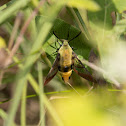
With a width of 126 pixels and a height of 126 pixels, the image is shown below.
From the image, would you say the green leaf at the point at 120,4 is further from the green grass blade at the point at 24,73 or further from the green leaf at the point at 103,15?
the green grass blade at the point at 24,73

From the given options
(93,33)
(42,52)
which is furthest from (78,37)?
(42,52)

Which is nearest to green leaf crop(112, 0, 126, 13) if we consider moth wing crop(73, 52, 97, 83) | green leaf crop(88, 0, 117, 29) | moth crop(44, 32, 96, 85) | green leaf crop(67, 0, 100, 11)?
green leaf crop(88, 0, 117, 29)

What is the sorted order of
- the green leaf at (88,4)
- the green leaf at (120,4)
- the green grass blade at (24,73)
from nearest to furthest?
the green leaf at (88,4) < the green grass blade at (24,73) < the green leaf at (120,4)

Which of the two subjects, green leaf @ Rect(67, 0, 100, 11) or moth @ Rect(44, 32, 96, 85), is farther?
moth @ Rect(44, 32, 96, 85)

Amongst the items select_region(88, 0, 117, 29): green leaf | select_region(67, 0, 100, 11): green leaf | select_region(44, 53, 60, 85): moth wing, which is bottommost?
select_region(44, 53, 60, 85): moth wing

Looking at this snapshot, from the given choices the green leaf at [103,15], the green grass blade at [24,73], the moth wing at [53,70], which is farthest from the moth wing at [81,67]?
the green grass blade at [24,73]

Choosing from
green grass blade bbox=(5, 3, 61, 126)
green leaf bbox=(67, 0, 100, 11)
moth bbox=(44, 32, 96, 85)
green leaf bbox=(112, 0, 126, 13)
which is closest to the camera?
green leaf bbox=(67, 0, 100, 11)

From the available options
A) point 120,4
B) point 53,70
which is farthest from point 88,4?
point 53,70

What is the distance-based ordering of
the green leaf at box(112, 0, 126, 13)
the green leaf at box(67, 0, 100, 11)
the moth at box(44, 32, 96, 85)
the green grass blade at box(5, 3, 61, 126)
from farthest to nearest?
the moth at box(44, 32, 96, 85)
the green leaf at box(112, 0, 126, 13)
the green grass blade at box(5, 3, 61, 126)
the green leaf at box(67, 0, 100, 11)

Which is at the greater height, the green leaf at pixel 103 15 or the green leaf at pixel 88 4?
the green leaf at pixel 88 4

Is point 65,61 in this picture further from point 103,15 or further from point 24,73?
point 24,73

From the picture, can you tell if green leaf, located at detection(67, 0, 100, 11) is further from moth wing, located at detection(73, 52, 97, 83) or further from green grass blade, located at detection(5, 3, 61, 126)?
moth wing, located at detection(73, 52, 97, 83)

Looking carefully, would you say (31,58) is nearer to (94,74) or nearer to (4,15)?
(4,15)
